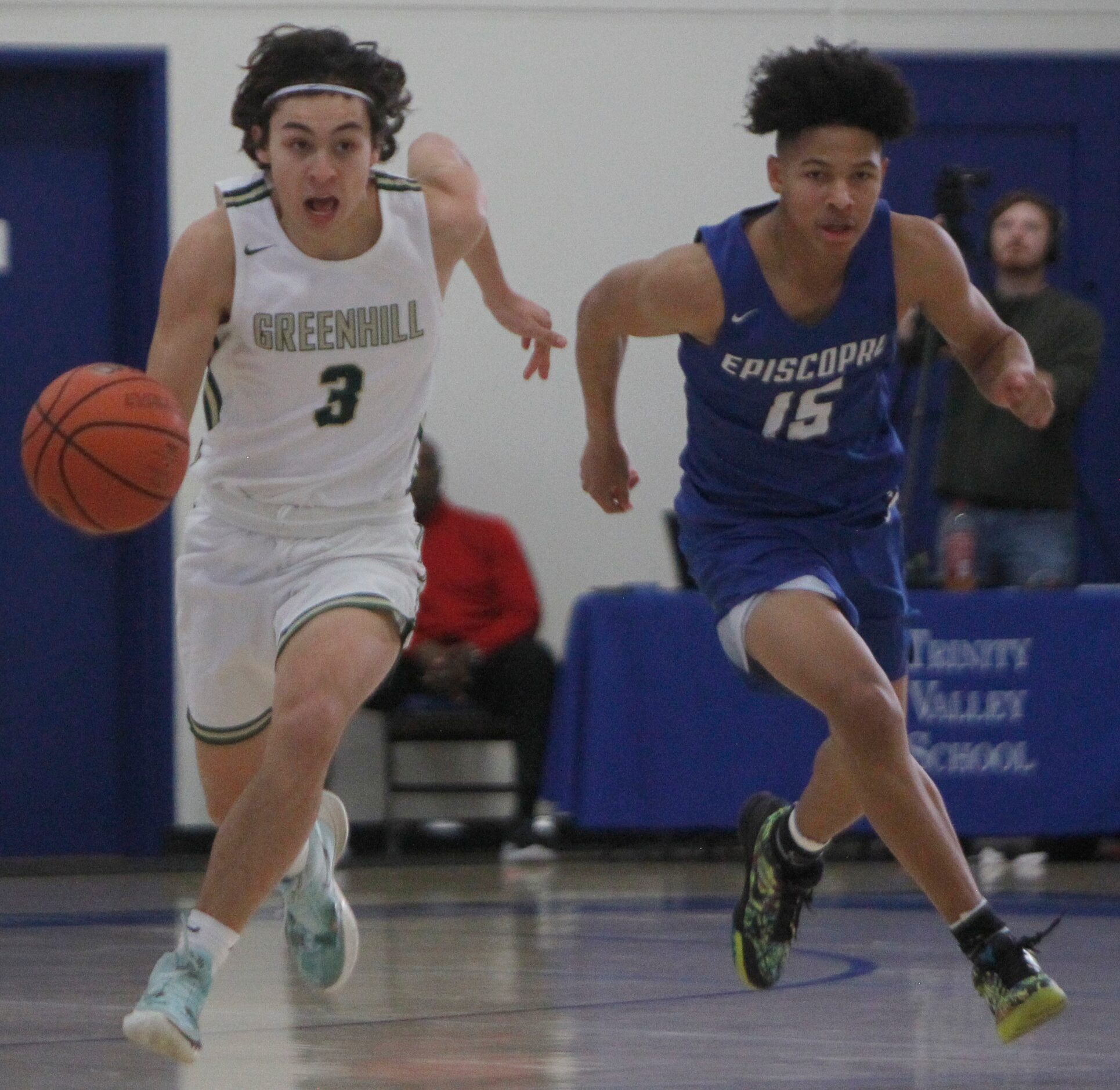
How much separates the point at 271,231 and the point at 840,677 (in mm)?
1233

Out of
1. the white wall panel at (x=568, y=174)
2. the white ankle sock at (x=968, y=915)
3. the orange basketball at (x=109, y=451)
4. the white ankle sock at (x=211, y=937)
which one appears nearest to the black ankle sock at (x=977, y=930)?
the white ankle sock at (x=968, y=915)

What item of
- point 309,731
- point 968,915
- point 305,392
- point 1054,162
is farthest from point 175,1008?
point 1054,162

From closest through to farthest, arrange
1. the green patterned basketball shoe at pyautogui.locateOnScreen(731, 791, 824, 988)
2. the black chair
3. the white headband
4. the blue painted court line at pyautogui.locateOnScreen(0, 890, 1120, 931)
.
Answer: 1. the white headband
2. the green patterned basketball shoe at pyautogui.locateOnScreen(731, 791, 824, 988)
3. the blue painted court line at pyautogui.locateOnScreen(0, 890, 1120, 931)
4. the black chair

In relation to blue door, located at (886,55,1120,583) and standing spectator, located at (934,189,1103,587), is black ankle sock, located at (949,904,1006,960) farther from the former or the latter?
blue door, located at (886,55,1120,583)

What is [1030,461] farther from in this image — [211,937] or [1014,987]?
[211,937]

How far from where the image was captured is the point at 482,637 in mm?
8148

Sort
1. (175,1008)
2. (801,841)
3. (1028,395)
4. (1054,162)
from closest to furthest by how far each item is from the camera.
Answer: (175,1008) < (1028,395) < (801,841) < (1054,162)

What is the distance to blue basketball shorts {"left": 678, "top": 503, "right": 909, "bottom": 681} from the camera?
13.3ft

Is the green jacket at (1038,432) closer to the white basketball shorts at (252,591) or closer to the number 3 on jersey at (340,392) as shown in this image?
the white basketball shorts at (252,591)

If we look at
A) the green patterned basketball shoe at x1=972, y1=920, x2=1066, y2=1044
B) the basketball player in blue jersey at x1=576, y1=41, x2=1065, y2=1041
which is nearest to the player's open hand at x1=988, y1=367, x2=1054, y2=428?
the basketball player in blue jersey at x1=576, y1=41, x2=1065, y2=1041

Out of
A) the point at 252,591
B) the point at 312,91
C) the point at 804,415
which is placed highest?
the point at 312,91

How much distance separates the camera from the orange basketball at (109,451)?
367 centimetres

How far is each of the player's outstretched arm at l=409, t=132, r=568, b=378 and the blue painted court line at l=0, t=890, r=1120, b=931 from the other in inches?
83.6

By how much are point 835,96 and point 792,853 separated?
1416 mm
